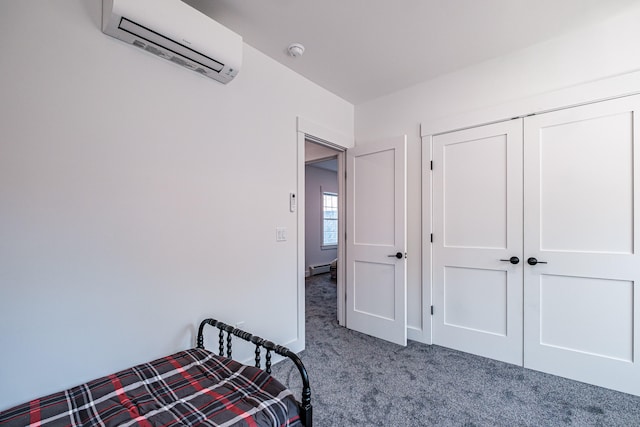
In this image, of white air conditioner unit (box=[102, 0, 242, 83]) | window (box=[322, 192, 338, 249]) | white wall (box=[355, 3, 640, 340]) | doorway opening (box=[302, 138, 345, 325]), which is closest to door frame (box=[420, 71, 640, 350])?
white wall (box=[355, 3, 640, 340])

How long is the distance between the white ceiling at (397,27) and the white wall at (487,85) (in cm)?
10

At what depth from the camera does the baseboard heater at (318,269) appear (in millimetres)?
6258

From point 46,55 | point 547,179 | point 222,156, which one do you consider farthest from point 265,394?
point 547,179

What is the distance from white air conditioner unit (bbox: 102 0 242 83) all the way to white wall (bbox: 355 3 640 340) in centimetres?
187

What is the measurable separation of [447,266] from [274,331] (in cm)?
174

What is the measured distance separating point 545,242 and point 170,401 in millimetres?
2745

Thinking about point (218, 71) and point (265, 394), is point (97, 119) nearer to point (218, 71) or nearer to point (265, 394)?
point (218, 71)

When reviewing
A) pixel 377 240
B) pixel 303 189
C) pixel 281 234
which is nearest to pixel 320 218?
pixel 377 240

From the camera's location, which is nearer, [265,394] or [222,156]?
[265,394]

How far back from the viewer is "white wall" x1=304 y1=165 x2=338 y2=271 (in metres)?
6.38

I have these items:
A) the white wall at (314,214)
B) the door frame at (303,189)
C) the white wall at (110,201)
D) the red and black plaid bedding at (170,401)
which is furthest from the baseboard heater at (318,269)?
the red and black plaid bedding at (170,401)

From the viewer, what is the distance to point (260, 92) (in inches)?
93.5

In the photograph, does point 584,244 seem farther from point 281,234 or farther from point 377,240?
point 281,234

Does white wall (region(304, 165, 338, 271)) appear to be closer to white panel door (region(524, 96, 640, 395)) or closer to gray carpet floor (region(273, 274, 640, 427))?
gray carpet floor (region(273, 274, 640, 427))
